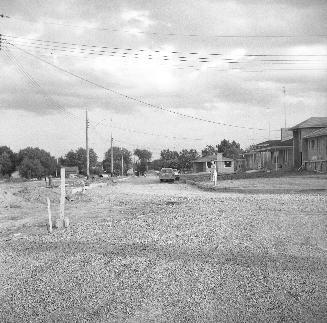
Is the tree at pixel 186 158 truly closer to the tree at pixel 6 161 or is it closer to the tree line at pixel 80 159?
the tree line at pixel 80 159

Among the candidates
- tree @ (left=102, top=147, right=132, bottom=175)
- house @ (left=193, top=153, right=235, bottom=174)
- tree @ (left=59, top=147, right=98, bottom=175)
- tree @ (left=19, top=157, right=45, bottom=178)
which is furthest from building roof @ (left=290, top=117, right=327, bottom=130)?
tree @ (left=59, top=147, right=98, bottom=175)

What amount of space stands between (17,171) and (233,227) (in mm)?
135461

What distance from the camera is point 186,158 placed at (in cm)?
12938

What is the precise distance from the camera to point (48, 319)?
19.2 ft

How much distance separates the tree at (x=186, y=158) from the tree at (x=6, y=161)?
48.3 m

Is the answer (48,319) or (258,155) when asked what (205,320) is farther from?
(258,155)

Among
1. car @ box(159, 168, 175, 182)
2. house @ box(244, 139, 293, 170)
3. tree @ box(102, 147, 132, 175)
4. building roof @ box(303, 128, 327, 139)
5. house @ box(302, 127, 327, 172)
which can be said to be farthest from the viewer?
tree @ box(102, 147, 132, 175)

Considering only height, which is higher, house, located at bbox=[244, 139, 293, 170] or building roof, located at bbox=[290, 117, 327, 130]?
building roof, located at bbox=[290, 117, 327, 130]

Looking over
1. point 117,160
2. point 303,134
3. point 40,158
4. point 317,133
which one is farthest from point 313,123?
point 117,160

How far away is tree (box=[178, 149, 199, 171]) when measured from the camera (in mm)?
128500

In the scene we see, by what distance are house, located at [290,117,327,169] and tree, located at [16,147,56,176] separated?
8871cm

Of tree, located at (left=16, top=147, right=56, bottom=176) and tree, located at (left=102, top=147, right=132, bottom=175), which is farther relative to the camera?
tree, located at (left=102, top=147, right=132, bottom=175)

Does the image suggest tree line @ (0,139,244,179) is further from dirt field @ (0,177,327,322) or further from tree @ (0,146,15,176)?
dirt field @ (0,177,327,322)

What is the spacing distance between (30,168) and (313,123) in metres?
89.3
